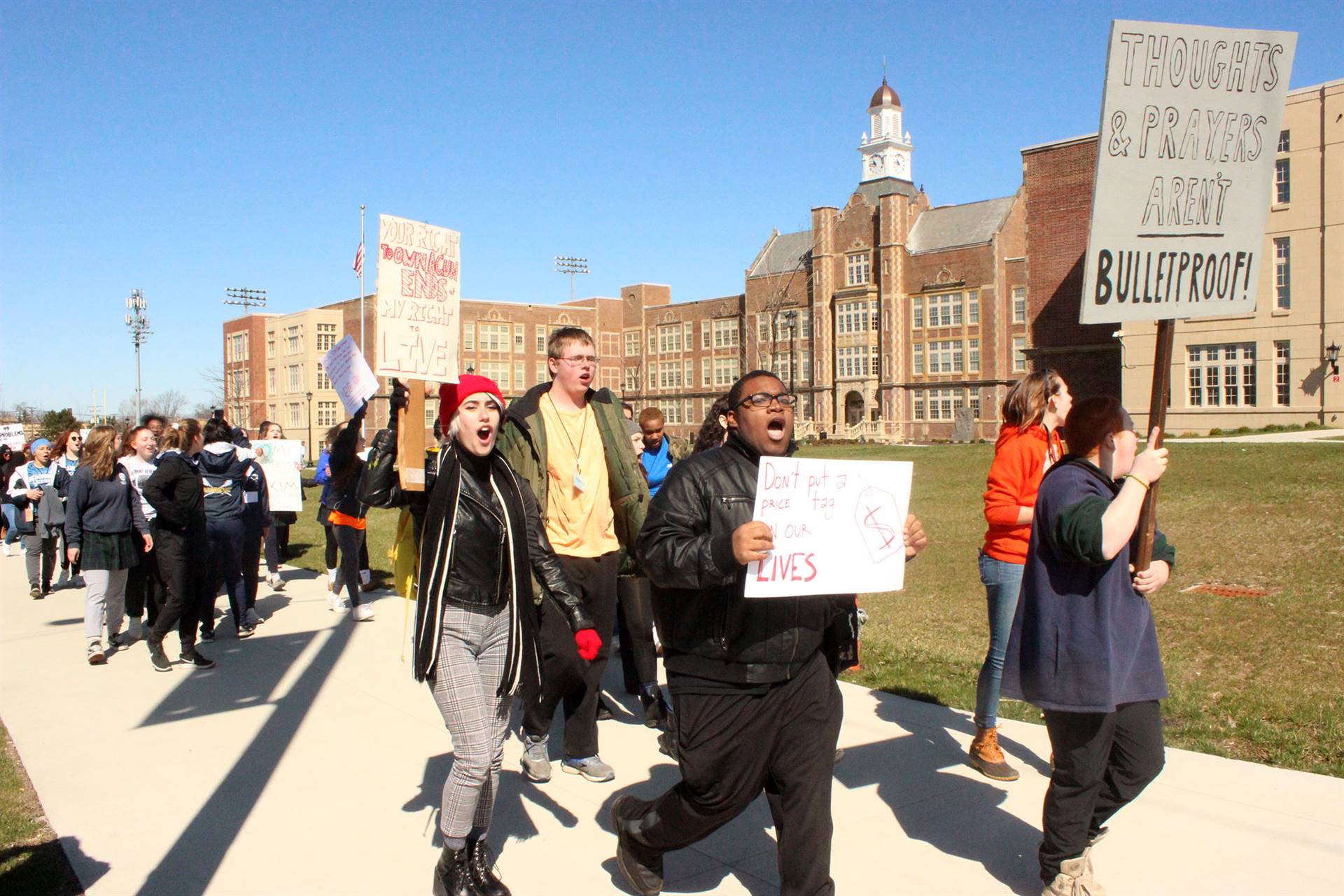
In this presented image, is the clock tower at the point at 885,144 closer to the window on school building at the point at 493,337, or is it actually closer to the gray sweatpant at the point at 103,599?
the window on school building at the point at 493,337

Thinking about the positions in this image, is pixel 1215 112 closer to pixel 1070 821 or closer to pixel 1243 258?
pixel 1243 258

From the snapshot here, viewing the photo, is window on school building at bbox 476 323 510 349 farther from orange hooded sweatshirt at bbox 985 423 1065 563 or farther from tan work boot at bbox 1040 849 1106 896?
tan work boot at bbox 1040 849 1106 896

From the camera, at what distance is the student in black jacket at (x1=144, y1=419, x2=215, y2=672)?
8.60m

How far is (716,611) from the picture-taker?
366 cm

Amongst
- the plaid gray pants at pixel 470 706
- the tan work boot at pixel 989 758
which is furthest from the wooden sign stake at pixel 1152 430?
the plaid gray pants at pixel 470 706

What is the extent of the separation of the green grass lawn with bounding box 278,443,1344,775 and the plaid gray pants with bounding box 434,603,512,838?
388 cm

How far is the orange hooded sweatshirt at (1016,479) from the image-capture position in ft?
17.6

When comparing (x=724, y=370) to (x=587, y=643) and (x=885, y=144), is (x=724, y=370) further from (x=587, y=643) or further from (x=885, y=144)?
(x=587, y=643)

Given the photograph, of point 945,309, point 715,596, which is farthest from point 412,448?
point 945,309

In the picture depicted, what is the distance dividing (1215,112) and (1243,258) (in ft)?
1.96

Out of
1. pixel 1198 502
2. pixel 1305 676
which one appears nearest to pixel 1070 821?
pixel 1305 676

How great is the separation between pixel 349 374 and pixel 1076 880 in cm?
596

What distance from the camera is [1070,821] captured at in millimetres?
3863

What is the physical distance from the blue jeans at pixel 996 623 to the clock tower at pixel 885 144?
79.8 m
